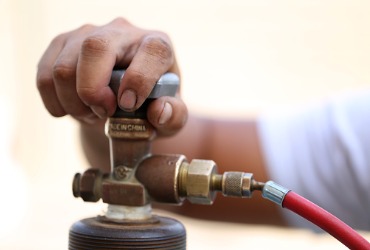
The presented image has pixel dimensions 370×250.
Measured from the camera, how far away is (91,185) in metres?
0.46

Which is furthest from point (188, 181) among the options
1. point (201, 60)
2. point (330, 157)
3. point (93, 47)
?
point (201, 60)

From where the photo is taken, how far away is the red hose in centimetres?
40

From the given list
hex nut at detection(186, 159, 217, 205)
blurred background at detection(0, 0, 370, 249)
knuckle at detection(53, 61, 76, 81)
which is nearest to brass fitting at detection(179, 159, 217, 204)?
hex nut at detection(186, 159, 217, 205)

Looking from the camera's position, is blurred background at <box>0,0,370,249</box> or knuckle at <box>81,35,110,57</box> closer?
knuckle at <box>81,35,110,57</box>

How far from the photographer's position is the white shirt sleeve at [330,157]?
0.91 m

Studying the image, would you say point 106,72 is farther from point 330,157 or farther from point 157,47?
point 330,157

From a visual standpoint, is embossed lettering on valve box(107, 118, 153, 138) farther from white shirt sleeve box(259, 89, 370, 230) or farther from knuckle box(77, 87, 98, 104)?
white shirt sleeve box(259, 89, 370, 230)

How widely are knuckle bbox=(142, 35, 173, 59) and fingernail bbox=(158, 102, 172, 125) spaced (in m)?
0.04

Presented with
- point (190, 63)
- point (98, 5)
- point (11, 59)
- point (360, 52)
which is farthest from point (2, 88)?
point (360, 52)

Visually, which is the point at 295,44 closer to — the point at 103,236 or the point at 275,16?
the point at 275,16

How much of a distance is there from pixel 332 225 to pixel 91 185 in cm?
17

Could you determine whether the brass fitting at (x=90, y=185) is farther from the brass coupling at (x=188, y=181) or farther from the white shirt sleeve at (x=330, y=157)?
the white shirt sleeve at (x=330, y=157)

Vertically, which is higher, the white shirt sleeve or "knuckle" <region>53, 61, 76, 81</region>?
"knuckle" <region>53, 61, 76, 81</region>

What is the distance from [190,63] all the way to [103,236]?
1287 millimetres
